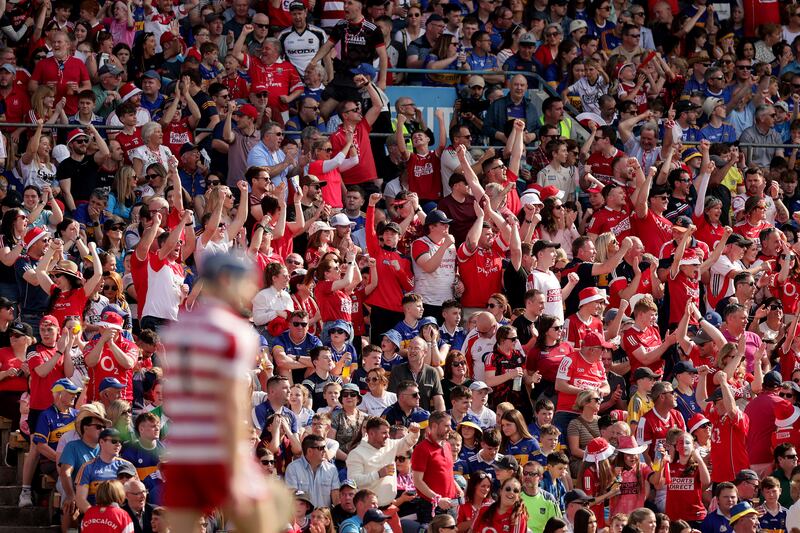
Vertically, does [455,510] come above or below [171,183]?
below

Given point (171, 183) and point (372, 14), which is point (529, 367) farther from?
point (372, 14)

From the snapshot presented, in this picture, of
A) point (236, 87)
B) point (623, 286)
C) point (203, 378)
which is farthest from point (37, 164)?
point (203, 378)

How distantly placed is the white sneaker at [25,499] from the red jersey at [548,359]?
494 cm

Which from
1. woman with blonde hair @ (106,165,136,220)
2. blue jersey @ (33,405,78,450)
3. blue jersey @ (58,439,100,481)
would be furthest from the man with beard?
blue jersey @ (58,439,100,481)

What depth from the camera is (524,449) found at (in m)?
14.1

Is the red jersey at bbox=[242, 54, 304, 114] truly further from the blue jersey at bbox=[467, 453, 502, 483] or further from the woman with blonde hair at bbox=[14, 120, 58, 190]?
the blue jersey at bbox=[467, 453, 502, 483]

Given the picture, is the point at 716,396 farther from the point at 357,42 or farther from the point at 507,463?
the point at 357,42

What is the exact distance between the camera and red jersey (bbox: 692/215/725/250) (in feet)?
61.6

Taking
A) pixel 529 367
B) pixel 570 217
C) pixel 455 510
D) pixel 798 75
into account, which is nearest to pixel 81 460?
pixel 455 510

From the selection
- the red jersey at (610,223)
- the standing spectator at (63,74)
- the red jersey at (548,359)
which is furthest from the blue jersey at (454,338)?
the standing spectator at (63,74)

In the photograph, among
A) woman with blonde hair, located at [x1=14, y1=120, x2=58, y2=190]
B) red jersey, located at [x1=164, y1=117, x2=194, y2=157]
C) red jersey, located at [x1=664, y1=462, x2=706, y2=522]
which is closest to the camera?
red jersey, located at [x1=664, y1=462, x2=706, y2=522]

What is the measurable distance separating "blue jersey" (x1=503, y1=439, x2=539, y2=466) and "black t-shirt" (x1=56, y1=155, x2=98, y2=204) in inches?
238

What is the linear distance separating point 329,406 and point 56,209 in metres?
4.22

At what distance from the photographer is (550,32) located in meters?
21.5
